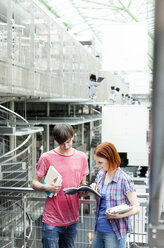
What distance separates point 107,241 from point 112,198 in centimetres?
28

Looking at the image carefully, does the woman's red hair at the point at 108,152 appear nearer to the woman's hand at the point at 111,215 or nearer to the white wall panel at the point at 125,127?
the woman's hand at the point at 111,215

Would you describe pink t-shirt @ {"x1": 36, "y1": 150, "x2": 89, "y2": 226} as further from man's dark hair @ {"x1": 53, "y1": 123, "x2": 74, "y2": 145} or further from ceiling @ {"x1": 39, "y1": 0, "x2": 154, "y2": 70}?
ceiling @ {"x1": 39, "y1": 0, "x2": 154, "y2": 70}

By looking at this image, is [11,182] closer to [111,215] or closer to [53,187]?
[53,187]

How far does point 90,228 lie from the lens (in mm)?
3273

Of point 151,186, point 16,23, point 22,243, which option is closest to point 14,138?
point 16,23

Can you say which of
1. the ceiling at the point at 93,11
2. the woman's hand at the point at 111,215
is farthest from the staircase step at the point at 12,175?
the ceiling at the point at 93,11

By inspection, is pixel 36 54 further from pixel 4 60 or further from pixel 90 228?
pixel 90 228

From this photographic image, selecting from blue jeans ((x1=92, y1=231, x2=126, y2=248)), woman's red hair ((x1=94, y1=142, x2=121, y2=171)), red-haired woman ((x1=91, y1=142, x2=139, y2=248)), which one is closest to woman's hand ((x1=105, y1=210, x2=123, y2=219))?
red-haired woman ((x1=91, y1=142, x2=139, y2=248))

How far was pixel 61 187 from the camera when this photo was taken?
7.81 feet

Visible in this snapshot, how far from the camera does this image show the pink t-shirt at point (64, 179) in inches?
93.2

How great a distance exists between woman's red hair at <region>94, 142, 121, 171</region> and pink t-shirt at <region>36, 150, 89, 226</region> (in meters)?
0.28

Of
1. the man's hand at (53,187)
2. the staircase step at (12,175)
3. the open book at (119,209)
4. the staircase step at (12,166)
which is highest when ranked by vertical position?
the man's hand at (53,187)

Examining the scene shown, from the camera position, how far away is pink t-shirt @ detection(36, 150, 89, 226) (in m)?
2.37

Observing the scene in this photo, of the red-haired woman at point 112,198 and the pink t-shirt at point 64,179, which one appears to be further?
the pink t-shirt at point 64,179
